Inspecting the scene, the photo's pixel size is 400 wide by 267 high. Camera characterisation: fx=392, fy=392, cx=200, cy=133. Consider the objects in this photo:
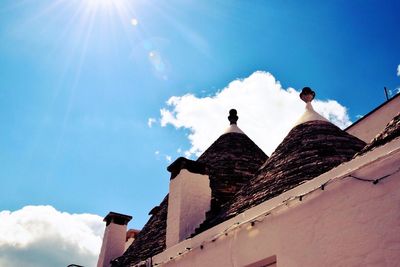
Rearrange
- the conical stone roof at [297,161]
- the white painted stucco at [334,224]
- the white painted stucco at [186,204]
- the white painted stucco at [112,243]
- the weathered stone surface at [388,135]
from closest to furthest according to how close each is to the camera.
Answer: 1. the white painted stucco at [334,224]
2. the weathered stone surface at [388,135]
3. the conical stone roof at [297,161]
4. the white painted stucco at [186,204]
5. the white painted stucco at [112,243]

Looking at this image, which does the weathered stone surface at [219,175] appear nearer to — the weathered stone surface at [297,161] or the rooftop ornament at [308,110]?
the weathered stone surface at [297,161]

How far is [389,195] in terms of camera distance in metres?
3.81

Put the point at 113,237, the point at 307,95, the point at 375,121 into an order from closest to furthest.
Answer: the point at 307,95 < the point at 113,237 < the point at 375,121

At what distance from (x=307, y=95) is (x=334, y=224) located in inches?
192

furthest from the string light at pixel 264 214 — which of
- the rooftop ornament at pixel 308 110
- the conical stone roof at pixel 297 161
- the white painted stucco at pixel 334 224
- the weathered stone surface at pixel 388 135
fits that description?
the rooftop ornament at pixel 308 110

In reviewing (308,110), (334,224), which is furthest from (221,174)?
(334,224)

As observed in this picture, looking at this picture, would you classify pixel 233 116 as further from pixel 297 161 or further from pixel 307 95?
pixel 297 161

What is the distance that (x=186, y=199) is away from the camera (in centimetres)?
757

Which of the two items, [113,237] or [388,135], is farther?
[113,237]

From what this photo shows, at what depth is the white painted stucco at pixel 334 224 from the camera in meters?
3.77

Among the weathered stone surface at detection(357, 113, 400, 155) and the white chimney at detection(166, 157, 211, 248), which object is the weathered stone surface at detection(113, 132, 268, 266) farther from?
the weathered stone surface at detection(357, 113, 400, 155)

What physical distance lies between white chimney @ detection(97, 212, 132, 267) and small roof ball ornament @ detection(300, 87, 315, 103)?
20.2 ft

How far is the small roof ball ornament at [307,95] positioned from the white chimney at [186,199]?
272 centimetres

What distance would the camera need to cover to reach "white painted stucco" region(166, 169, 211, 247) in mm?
7219
